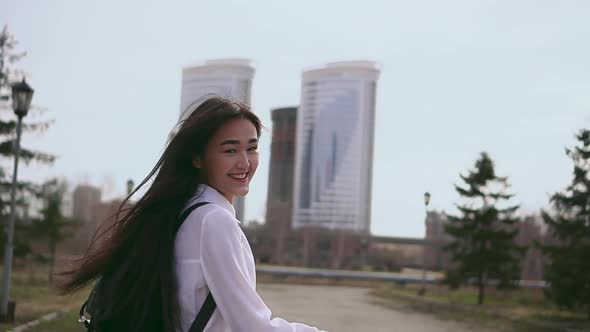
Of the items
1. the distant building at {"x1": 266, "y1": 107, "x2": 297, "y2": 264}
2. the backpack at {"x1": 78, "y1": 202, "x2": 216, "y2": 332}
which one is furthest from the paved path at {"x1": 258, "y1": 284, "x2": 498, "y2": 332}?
the distant building at {"x1": 266, "y1": 107, "x2": 297, "y2": 264}

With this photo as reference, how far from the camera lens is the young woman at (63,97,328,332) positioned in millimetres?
1796

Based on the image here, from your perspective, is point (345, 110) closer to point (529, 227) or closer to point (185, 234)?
point (529, 227)

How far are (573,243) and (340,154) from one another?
380ft

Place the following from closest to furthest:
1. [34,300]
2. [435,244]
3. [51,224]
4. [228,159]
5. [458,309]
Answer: [228,159], [34,300], [458,309], [51,224], [435,244]

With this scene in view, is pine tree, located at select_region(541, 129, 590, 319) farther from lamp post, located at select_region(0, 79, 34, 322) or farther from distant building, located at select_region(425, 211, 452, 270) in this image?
distant building, located at select_region(425, 211, 452, 270)

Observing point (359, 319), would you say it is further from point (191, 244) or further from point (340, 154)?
point (340, 154)

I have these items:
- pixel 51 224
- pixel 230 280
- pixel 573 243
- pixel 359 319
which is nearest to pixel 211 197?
pixel 230 280

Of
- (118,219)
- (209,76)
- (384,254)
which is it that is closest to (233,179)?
(118,219)

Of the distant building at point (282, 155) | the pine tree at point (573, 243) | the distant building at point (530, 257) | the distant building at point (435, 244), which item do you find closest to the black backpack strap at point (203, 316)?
the pine tree at point (573, 243)

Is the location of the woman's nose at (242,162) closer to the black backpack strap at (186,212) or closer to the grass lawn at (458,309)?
the black backpack strap at (186,212)

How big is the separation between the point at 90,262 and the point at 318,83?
142 meters

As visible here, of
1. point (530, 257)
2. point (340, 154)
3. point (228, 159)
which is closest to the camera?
point (228, 159)

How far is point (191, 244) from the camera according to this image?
1.88 m

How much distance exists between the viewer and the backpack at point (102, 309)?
1.83 metres
